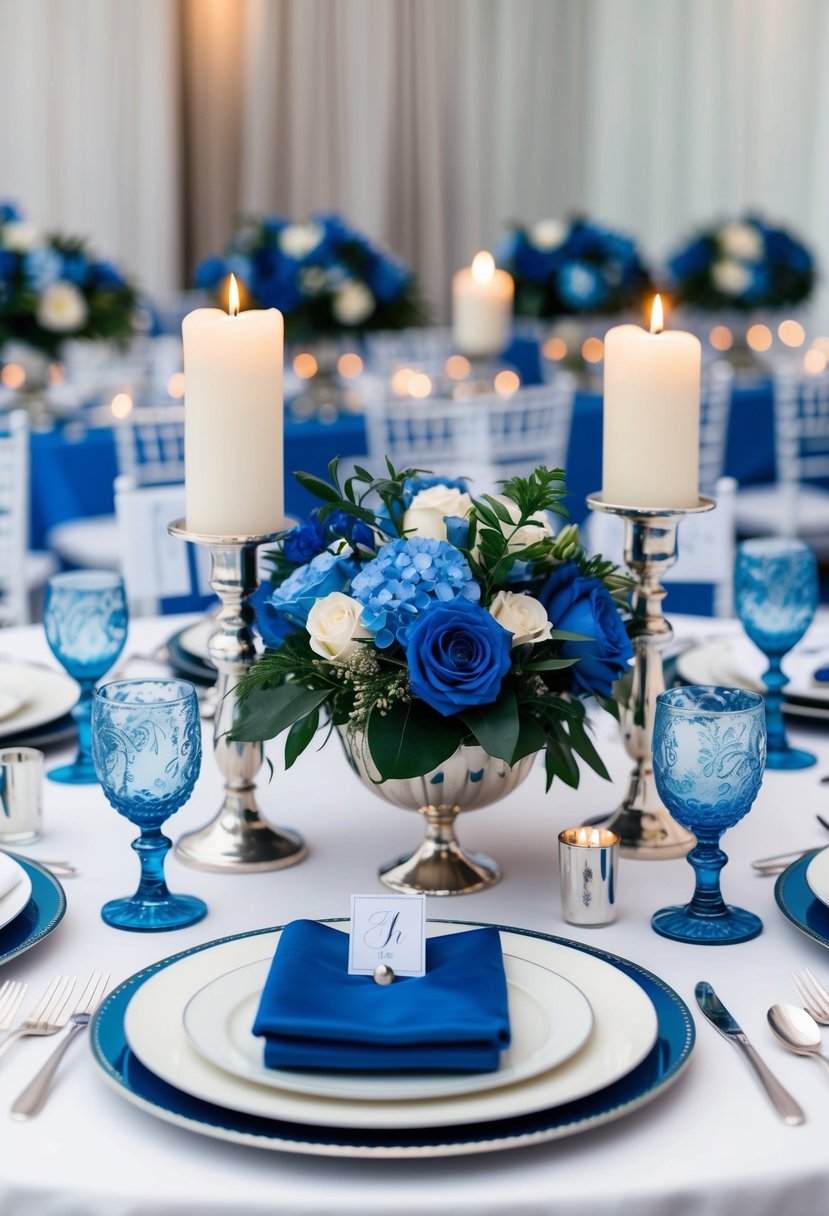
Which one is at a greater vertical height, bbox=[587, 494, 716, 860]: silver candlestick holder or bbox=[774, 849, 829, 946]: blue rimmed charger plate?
bbox=[587, 494, 716, 860]: silver candlestick holder

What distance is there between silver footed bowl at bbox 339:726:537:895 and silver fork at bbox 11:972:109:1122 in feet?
0.82

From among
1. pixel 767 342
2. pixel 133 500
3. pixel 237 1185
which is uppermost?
pixel 767 342

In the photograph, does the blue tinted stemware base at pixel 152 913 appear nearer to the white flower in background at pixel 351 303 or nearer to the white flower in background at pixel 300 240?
the white flower in background at pixel 351 303

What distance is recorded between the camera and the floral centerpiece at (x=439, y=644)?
105 cm

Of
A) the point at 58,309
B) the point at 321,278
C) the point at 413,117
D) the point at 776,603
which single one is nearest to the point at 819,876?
→ the point at 776,603

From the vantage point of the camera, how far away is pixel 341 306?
414 cm

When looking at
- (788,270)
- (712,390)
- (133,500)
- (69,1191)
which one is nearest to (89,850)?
(69,1191)

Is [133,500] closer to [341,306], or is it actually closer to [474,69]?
[341,306]

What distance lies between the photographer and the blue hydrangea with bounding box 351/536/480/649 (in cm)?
106

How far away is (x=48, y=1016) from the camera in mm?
949

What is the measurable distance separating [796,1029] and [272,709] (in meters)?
0.43

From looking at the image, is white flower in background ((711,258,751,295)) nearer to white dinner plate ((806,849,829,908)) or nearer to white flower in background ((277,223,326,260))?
white flower in background ((277,223,326,260))

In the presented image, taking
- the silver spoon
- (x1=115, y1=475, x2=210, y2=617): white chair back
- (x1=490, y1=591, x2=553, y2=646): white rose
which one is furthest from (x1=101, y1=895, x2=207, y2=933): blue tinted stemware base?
(x1=115, y1=475, x2=210, y2=617): white chair back

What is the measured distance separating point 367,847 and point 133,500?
1069 mm
